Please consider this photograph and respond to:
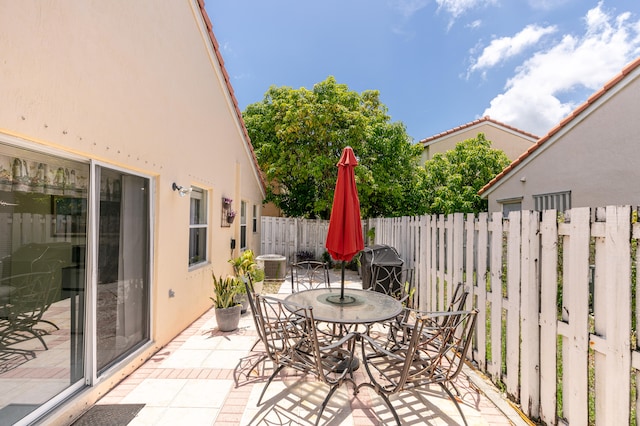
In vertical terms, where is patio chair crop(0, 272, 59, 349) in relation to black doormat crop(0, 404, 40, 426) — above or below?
above

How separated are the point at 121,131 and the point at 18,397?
2695 millimetres

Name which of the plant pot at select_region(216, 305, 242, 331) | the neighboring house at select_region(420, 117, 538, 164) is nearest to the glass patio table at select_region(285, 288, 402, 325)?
the plant pot at select_region(216, 305, 242, 331)

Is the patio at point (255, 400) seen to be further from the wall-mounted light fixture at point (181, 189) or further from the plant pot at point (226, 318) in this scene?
the wall-mounted light fixture at point (181, 189)

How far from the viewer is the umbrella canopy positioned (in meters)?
3.72

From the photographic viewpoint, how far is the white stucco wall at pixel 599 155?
5.80 metres

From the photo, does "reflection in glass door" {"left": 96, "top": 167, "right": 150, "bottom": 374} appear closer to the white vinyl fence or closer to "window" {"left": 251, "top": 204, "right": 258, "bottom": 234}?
the white vinyl fence

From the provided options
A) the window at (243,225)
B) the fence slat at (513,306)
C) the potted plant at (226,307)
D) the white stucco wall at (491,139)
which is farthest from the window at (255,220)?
the white stucco wall at (491,139)

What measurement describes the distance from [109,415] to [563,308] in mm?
4443

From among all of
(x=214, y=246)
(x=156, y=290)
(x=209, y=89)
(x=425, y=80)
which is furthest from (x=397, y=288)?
(x=425, y=80)

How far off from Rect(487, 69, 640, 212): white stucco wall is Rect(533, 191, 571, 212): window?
5.3 inches

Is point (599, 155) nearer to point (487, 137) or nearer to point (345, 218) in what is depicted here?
point (345, 218)

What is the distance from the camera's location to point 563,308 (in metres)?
2.46

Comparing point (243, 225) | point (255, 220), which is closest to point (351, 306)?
point (243, 225)

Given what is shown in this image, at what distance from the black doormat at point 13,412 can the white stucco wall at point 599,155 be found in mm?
9690
